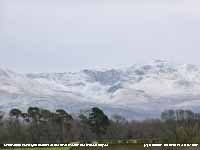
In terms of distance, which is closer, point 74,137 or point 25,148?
point 25,148

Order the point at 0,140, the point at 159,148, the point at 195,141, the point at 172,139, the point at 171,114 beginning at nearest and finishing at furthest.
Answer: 1. the point at 159,148
2. the point at 195,141
3. the point at 172,139
4. the point at 0,140
5. the point at 171,114

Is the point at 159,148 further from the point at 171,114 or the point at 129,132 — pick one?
the point at 171,114

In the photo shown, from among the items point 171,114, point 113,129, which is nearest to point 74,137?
point 113,129

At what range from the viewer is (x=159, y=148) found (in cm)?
4406

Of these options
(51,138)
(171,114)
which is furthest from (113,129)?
(171,114)

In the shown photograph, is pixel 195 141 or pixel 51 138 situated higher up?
pixel 51 138

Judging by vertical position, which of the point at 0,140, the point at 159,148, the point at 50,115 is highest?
the point at 50,115

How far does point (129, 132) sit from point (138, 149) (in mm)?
44559

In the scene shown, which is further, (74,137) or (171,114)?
(171,114)

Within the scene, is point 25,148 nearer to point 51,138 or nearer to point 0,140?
point 0,140

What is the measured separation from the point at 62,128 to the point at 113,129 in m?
8.10

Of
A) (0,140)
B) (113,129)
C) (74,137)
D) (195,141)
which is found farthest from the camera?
(113,129)

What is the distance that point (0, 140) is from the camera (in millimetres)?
A: 72062

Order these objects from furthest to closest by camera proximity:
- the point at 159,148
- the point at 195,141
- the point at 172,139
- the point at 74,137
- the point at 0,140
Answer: the point at 74,137 < the point at 0,140 < the point at 172,139 < the point at 195,141 < the point at 159,148
